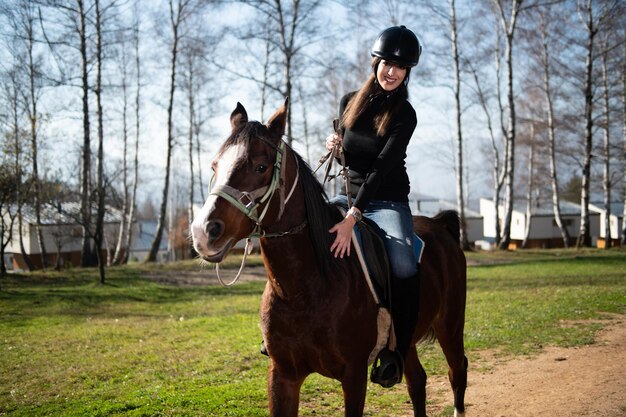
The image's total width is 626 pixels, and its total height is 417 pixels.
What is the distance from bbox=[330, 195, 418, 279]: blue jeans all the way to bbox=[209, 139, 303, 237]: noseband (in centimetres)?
88

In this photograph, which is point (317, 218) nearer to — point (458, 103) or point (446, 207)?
point (458, 103)

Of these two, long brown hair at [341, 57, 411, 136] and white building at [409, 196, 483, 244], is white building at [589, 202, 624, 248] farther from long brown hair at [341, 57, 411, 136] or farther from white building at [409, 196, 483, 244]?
long brown hair at [341, 57, 411, 136]

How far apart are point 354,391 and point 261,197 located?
1468 millimetres

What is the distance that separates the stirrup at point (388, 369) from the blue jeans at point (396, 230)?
59 cm

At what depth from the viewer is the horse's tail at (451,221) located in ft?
19.2

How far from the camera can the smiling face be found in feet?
13.1

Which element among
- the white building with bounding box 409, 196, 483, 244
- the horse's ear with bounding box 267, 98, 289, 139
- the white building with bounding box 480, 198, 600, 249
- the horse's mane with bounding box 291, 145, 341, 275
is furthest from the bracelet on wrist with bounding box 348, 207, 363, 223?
the white building with bounding box 480, 198, 600, 249

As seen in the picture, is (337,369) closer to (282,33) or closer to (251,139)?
(251,139)

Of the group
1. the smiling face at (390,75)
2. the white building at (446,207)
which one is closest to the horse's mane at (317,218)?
the smiling face at (390,75)

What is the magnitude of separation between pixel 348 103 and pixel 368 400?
12.9 feet

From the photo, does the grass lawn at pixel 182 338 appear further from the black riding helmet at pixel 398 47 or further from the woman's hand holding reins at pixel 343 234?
the black riding helmet at pixel 398 47

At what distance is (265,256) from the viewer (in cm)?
334

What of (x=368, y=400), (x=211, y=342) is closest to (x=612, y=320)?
(x=368, y=400)

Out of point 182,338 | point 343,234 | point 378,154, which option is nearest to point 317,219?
point 343,234
